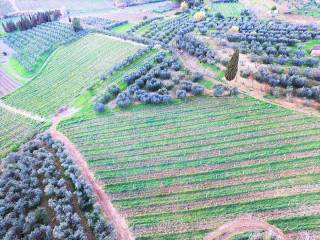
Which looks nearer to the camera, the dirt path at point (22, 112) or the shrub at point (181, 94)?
the shrub at point (181, 94)

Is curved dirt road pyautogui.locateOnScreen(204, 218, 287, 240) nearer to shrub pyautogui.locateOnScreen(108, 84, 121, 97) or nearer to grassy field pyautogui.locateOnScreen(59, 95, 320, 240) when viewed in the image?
grassy field pyautogui.locateOnScreen(59, 95, 320, 240)

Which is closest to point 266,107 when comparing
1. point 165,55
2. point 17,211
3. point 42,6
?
point 165,55

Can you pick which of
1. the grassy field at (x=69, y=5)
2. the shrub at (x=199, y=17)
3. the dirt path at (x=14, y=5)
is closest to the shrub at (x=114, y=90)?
the shrub at (x=199, y=17)

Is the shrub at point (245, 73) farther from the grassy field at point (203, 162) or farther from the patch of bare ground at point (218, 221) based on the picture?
the patch of bare ground at point (218, 221)

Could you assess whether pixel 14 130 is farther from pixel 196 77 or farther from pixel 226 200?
pixel 226 200

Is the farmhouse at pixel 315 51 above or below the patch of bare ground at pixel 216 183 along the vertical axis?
above

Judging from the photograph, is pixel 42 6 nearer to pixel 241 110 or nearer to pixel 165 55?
pixel 165 55

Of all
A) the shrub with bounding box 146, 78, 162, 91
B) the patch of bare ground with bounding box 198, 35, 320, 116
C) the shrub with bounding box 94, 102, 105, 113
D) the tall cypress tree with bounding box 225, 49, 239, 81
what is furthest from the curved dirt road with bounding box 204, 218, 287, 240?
the shrub with bounding box 146, 78, 162, 91
